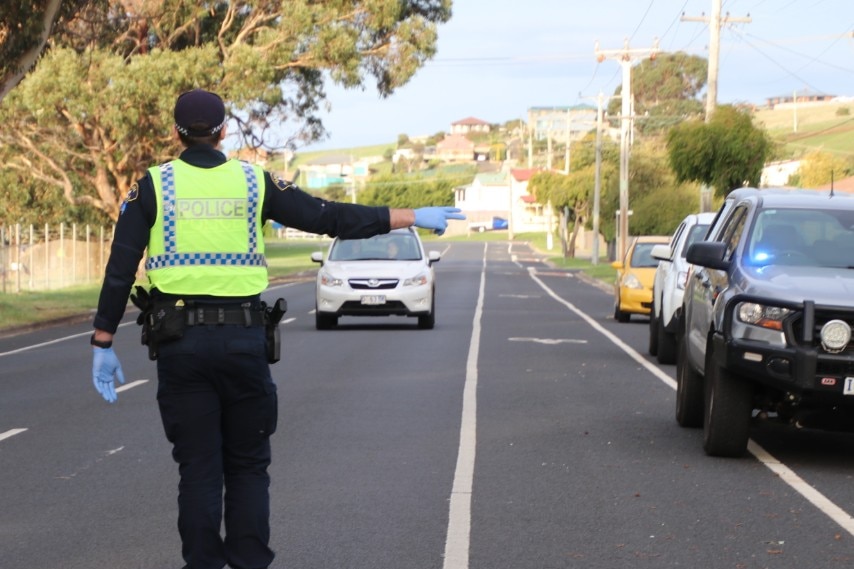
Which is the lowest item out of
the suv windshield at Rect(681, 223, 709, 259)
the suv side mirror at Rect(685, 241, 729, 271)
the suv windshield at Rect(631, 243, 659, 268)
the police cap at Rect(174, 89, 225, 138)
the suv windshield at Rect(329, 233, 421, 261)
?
the suv windshield at Rect(631, 243, 659, 268)

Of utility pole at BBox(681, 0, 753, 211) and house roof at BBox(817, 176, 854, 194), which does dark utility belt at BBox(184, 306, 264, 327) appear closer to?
utility pole at BBox(681, 0, 753, 211)

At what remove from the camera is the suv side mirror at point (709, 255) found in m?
10.5

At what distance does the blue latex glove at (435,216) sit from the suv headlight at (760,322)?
3803 mm

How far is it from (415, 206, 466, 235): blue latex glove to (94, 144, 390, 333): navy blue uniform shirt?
0.99ft

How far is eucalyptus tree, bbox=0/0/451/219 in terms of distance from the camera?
128 feet

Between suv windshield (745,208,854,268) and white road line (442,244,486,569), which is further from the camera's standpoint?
suv windshield (745,208,854,268)

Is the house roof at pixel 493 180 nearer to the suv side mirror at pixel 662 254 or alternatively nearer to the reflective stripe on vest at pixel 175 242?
the suv side mirror at pixel 662 254

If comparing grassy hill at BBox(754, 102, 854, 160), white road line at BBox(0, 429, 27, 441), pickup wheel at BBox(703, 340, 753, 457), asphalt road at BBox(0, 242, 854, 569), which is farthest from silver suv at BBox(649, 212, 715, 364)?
grassy hill at BBox(754, 102, 854, 160)

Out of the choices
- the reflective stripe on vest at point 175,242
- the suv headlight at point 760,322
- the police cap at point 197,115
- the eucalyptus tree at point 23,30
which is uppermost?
the eucalyptus tree at point 23,30

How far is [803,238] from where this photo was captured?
35.5 ft

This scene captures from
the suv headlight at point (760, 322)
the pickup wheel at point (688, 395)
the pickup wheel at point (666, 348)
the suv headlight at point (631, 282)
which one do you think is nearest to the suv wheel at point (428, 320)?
the suv headlight at point (631, 282)

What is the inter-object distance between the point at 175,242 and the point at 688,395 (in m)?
6.65

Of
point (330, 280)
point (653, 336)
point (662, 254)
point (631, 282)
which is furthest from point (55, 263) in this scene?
point (662, 254)

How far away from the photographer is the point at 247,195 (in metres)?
5.91
